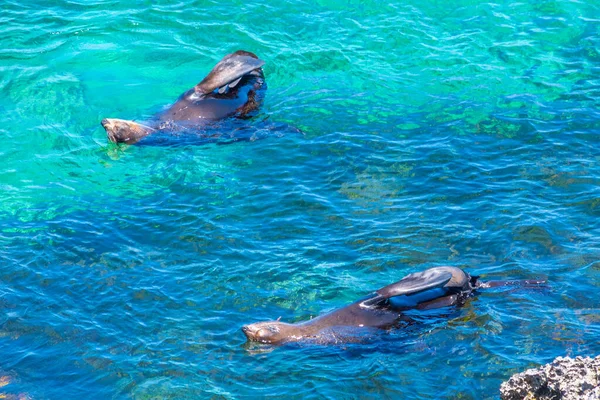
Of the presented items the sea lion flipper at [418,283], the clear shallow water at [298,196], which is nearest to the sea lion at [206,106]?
the clear shallow water at [298,196]

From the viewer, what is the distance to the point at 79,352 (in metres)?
8.07

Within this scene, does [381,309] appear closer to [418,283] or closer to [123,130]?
[418,283]

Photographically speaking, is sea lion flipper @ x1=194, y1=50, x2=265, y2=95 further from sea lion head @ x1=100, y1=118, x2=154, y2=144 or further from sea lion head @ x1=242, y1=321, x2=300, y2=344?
sea lion head @ x1=242, y1=321, x2=300, y2=344

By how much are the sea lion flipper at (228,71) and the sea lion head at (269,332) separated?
507 centimetres

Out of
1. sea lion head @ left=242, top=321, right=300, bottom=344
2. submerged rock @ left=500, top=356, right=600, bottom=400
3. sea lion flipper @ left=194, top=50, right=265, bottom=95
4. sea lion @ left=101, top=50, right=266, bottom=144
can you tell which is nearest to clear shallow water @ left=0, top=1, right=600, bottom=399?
sea lion head @ left=242, top=321, right=300, bottom=344

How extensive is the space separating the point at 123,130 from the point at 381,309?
5.43 m

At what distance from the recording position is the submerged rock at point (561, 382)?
5.37m

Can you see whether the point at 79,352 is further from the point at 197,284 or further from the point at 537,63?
the point at 537,63

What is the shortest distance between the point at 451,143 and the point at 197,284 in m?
4.85

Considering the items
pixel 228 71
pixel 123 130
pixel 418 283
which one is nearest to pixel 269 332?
pixel 418 283

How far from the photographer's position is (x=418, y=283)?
7.84 meters

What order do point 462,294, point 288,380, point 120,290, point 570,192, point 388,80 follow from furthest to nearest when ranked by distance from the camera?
point 388,80 → point 570,192 → point 120,290 → point 462,294 → point 288,380

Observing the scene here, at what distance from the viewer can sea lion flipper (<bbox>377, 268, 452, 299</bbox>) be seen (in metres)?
7.74

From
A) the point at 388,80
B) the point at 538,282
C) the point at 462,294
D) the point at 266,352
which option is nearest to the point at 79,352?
the point at 266,352
